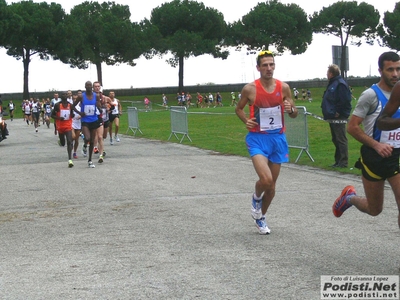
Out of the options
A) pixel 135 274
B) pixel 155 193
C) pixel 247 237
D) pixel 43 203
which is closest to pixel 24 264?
pixel 135 274

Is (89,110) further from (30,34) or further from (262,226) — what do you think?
(30,34)

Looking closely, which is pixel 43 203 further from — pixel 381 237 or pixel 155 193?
pixel 381 237

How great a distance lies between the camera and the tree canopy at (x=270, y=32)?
104375 mm

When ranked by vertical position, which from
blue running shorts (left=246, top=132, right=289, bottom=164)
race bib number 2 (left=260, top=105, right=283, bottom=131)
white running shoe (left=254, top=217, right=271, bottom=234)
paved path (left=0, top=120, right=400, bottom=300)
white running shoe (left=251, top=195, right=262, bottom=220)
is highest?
race bib number 2 (left=260, top=105, right=283, bottom=131)

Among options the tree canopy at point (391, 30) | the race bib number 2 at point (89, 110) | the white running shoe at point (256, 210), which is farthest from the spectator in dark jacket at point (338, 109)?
the tree canopy at point (391, 30)

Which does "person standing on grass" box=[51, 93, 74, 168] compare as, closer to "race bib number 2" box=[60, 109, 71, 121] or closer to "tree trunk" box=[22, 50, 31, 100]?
"race bib number 2" box=[60, 109, 71, 121]

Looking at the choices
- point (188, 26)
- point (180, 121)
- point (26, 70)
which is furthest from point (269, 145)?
point (188, 26)

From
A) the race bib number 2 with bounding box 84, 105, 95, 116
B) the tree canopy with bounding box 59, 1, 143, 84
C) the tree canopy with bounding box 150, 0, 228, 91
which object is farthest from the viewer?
the tree canopy with bounding box 150, 0, 228, 91

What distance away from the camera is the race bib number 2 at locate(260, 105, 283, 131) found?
8.18 metres

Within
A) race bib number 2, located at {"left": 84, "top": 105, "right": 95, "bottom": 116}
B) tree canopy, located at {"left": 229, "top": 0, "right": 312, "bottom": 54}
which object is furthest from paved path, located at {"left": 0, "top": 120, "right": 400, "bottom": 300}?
tree canopy, located at {"left": 229, "top": 0, "right": 312, "bottom": 54}

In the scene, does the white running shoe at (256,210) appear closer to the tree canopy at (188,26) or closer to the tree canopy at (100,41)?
the tree canopy at (100,41)

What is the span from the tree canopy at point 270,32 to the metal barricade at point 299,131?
3413 inches

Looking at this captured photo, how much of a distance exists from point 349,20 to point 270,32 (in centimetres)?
1324

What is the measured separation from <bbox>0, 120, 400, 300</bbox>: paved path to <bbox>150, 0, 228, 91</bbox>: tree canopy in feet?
275
